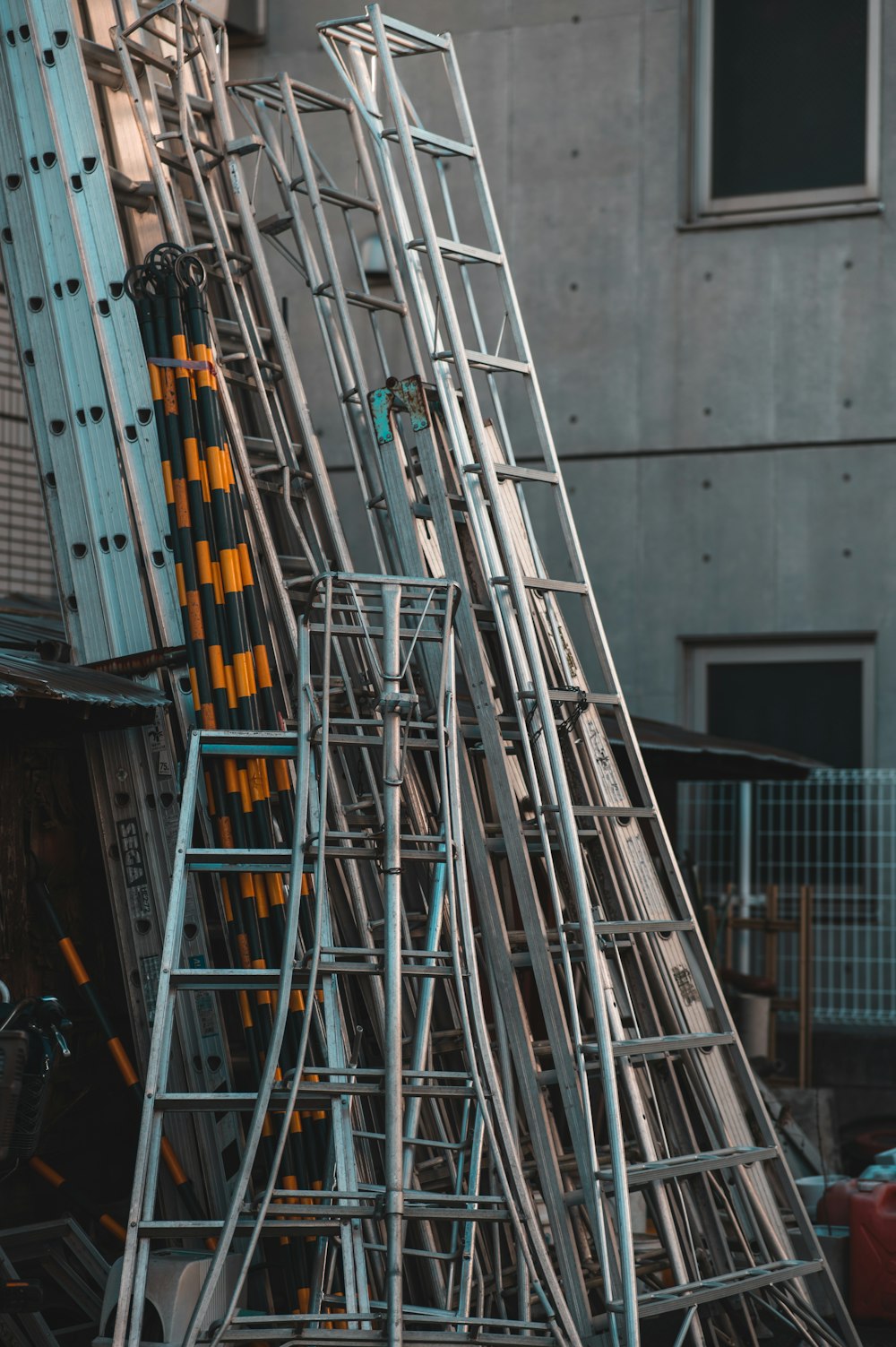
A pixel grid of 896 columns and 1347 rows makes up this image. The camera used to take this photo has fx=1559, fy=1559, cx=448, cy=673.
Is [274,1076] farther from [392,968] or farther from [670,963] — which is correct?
[670,963]

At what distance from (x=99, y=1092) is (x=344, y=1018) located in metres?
1.13

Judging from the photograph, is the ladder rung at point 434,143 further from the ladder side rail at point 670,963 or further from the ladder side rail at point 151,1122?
the ladder side rail at point 151,1122

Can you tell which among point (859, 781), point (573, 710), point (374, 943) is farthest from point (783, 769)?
point (374, 943)

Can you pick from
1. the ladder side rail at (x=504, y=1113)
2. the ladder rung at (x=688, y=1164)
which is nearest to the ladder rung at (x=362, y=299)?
the ladder side rail at (x=504, y=1113)

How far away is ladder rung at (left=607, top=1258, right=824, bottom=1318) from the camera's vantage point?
16.4ft

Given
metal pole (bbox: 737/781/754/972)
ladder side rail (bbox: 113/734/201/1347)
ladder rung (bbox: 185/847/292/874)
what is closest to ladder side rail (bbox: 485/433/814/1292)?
ladder rung (bbox: 185/847/292/874)

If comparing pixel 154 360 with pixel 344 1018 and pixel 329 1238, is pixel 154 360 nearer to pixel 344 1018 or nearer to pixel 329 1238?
pixel 344 1018

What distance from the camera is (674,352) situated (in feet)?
39.4

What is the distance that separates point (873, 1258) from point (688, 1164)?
5.89 feet

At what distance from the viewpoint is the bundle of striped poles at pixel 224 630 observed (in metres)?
5.47

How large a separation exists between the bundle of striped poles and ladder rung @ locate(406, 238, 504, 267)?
2.96 feet

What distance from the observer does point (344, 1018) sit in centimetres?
570

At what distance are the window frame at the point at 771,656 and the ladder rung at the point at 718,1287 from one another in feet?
20.4

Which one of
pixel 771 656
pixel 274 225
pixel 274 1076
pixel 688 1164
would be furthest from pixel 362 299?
pixel 771 656
